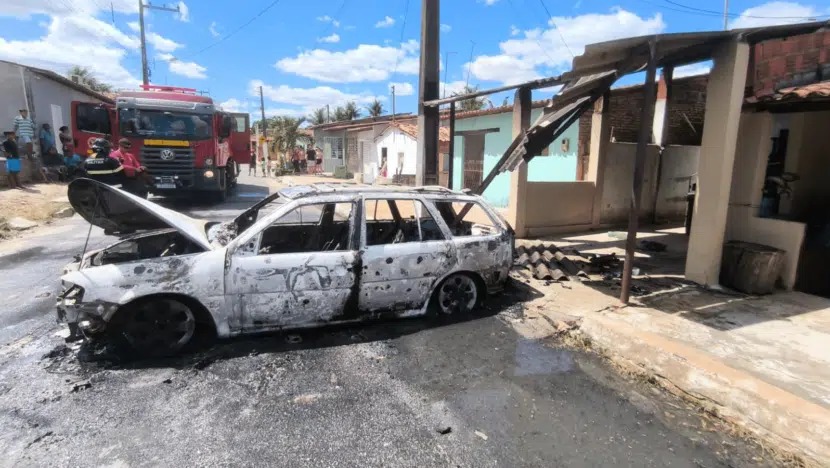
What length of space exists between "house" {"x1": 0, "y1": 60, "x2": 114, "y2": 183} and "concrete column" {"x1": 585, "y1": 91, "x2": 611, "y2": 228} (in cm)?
1565

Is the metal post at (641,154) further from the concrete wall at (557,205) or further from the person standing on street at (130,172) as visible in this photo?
the person standing on street at (130,172)

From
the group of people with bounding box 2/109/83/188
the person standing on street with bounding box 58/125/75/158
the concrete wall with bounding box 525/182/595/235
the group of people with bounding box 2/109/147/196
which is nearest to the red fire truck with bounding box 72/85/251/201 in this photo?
the group of people with bounding box 2/109/147/196

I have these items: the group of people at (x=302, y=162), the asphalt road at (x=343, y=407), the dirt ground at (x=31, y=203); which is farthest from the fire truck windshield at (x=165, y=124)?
the group of people at (x=302, y=162)

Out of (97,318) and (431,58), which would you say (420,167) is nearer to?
(431,58)

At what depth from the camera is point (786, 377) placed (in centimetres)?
350

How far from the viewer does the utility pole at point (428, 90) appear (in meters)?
7.57

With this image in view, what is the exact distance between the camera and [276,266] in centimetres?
399

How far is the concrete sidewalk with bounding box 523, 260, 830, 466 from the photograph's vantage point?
9.86ft

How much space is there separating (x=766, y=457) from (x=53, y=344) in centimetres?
570

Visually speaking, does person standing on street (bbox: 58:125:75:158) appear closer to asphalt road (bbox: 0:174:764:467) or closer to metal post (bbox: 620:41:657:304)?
asphalt road (bbox: 0:174:764:467)

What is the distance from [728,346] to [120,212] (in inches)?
227

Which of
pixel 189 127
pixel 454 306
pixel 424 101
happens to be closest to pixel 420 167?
pixel 424 101

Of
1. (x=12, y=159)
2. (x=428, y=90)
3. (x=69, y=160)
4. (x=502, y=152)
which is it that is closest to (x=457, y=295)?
(x=428, y=90)

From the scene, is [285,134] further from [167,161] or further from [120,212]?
[120,212]
